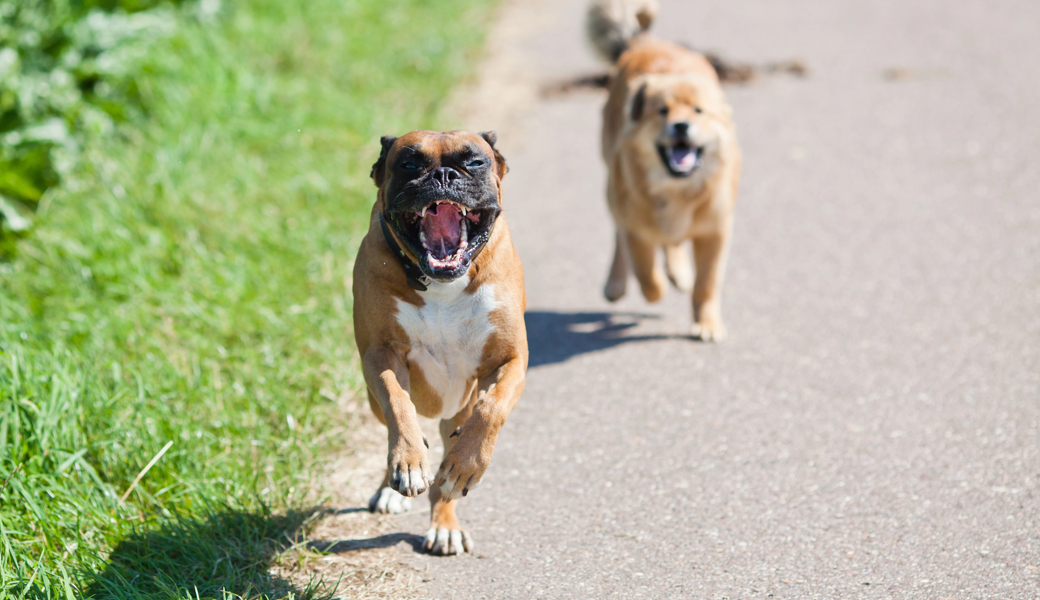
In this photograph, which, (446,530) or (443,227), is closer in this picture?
(443,227)

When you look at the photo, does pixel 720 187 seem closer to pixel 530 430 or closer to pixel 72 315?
pixel 530 430

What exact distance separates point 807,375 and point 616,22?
3136 mm

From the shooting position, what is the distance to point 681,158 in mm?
5242

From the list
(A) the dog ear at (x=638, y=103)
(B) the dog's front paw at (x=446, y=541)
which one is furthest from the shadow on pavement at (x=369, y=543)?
(A) the dog ear at (x=638, y=103)

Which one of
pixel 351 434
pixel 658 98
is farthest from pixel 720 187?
pixel 351 434

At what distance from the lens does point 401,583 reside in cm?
357

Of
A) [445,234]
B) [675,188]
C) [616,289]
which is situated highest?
[445,234]

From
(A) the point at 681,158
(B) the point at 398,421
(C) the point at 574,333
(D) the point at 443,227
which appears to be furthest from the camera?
(C) the point at 574,333

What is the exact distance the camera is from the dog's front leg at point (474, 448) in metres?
3.11

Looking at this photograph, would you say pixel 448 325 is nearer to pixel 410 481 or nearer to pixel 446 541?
pixel 410 481

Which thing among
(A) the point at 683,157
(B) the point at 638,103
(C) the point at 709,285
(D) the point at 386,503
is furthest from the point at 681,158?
(D) the point at 386,503

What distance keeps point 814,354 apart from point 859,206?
2.03m

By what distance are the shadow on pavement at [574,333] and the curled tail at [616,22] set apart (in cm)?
220

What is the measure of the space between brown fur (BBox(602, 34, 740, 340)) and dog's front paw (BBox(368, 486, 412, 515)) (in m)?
2.05
